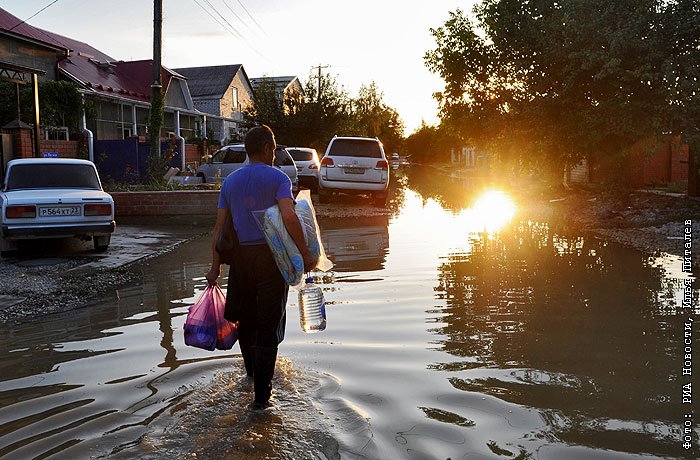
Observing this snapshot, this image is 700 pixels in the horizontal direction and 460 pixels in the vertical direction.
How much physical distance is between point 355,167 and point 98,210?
10374 millimetres

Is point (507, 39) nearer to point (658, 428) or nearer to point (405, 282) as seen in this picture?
→ point (405, 282)

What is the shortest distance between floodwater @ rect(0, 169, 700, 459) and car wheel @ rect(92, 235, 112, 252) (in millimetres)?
2306

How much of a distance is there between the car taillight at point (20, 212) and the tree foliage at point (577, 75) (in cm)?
1469

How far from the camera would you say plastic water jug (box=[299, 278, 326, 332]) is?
493 centimetres

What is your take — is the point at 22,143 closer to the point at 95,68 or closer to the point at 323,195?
the point at 323,195

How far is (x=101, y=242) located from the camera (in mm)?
11742

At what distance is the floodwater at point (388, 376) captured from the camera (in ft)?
13.3

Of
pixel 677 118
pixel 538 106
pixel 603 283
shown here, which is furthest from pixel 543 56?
pixel 603 283

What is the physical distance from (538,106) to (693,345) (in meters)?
17.2

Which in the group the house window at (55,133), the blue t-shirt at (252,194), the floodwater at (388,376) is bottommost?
the floodwater at (388,376)

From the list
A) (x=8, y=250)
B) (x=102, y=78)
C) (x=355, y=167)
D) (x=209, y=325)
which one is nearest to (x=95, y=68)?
(x=102, y=78)

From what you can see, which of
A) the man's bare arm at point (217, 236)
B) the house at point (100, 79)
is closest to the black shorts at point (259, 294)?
the man's bare arm at point (217, 236)

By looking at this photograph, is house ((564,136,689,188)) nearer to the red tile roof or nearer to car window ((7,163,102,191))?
car window ((7,163,102,191))

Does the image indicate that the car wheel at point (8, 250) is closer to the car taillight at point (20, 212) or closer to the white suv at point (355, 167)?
the car taillight at point (20, 212)
